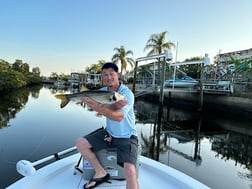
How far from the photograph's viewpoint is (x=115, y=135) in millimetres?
2051

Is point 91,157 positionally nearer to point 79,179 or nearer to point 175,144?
point 79,179

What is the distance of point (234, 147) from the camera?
676cm

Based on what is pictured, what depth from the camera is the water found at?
181 inches

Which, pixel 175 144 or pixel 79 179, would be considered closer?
pixel 79 179

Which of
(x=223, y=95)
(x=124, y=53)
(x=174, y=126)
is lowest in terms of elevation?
(x=174, y=126)

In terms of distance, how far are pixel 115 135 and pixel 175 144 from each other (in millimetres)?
5283

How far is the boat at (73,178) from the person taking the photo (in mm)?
2186

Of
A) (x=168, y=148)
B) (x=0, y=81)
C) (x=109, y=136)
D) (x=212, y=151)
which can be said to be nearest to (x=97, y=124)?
(x=168, y=148)

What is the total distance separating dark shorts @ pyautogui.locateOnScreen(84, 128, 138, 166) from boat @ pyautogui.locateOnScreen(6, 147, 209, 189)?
1.34ft

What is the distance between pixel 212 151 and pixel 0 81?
2228cm

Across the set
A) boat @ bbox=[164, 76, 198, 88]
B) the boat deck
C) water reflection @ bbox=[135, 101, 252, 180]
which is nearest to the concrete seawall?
boat @ bbox=[164, 76, 198, 88]

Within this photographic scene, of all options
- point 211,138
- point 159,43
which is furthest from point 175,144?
point 159,43

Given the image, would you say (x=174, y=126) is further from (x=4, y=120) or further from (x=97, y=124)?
(x=4, y=120)

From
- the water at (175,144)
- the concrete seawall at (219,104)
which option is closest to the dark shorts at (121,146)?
the water at (175,144)
